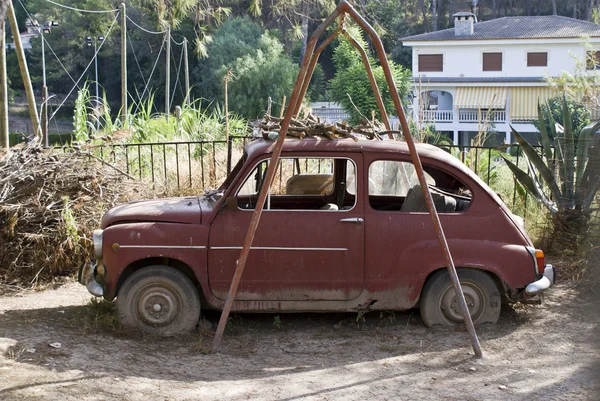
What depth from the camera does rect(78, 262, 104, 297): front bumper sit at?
627 centimetres

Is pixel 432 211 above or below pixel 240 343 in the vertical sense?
above

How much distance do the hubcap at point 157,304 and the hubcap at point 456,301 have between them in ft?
7.46

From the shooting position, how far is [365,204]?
6301 millimetres

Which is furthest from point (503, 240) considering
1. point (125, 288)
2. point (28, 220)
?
point (28, 220)

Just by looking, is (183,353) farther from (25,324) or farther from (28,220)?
(28,220)

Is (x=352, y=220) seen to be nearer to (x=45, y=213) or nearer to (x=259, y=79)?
(x=45, y=213)

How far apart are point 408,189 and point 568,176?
2.96 metres

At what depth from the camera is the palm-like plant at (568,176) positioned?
28.1 feet

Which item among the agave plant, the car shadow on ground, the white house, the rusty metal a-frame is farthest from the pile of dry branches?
the white house

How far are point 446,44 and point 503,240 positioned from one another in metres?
56.7

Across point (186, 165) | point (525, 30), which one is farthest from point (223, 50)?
point (186, 165)

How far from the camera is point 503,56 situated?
199 ft

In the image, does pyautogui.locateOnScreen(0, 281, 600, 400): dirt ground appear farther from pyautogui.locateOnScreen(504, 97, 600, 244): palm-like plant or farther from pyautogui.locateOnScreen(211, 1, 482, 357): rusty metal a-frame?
pyautogui.locateOnScreen(504, 97, 600, 244): palm-like plant

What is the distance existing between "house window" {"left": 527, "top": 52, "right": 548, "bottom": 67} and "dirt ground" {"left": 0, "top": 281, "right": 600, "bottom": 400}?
56.9 m
